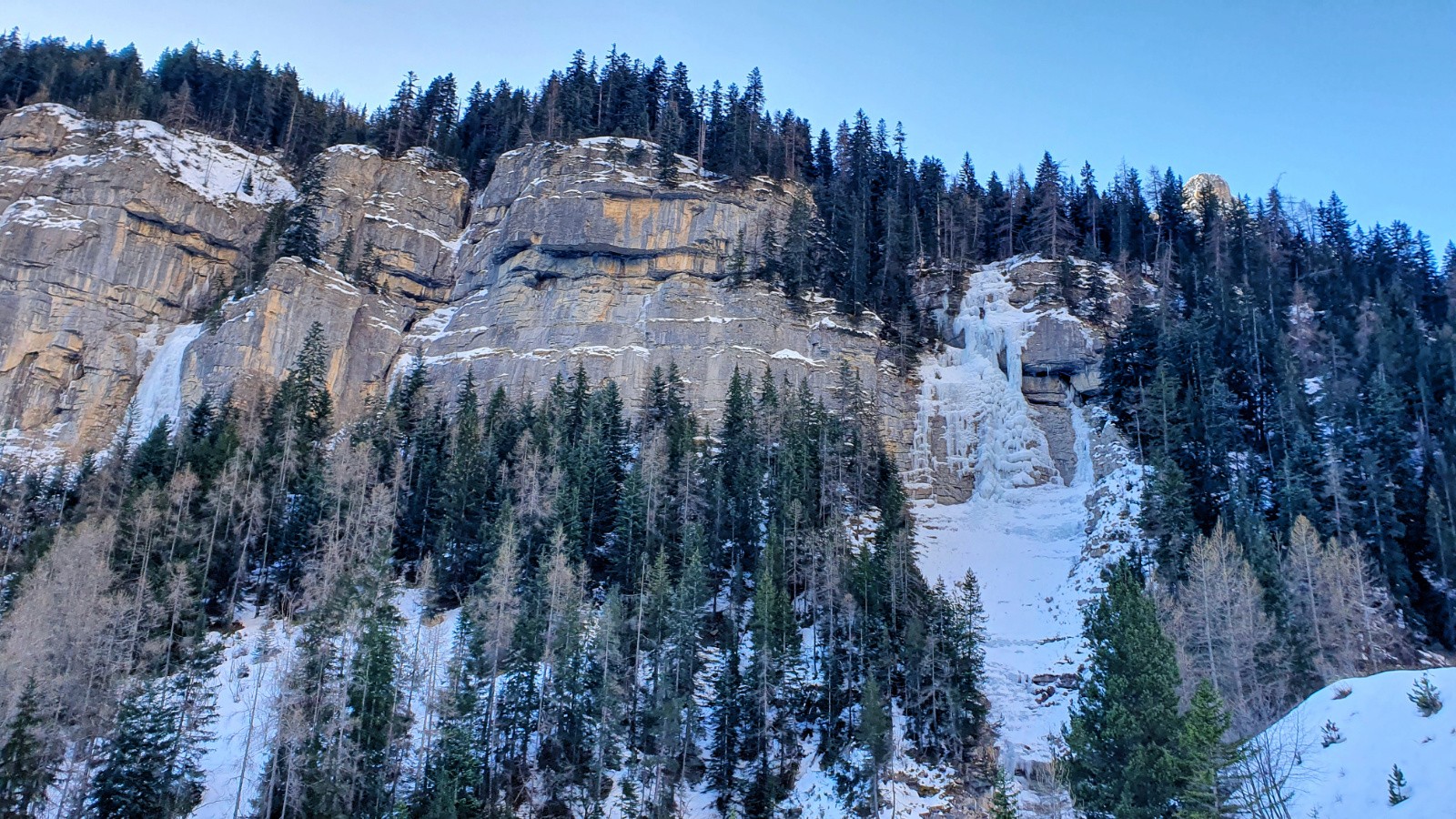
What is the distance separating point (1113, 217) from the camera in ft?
264

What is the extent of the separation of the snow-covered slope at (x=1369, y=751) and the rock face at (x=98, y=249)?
236 ft

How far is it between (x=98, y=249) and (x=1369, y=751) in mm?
82617

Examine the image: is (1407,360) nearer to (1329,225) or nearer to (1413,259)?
(1413,259)

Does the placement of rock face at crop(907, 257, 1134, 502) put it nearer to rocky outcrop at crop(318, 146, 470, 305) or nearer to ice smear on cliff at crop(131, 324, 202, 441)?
rocky outcrop at crop(318, 146, 470, 305)

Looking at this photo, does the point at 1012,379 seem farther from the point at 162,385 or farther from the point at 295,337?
the point at 162,385

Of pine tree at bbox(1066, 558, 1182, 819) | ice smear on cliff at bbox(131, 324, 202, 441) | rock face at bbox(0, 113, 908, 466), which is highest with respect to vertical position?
rock face at bbox(0, 113, 908, 466)

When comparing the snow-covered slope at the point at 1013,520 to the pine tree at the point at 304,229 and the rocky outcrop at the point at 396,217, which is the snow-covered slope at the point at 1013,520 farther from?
the pine tree at the point at 304,229

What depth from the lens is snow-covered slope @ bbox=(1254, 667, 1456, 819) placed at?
11.2m

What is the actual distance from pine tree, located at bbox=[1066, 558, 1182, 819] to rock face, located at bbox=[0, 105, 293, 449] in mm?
65792

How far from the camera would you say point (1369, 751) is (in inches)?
498

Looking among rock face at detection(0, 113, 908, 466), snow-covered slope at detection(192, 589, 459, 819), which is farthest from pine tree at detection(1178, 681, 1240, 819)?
rock face at detection(0, 113, 908, 466)

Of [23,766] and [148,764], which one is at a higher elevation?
[23,766]

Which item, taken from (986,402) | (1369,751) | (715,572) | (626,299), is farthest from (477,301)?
(1369,751)

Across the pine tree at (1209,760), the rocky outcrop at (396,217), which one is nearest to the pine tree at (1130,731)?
the pine tree at (1209,760)
